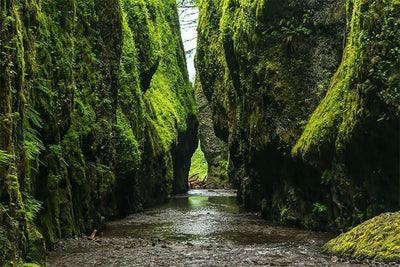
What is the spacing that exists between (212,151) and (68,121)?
39.5 metres

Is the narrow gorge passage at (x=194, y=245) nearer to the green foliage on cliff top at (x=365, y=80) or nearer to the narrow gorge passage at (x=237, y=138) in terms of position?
the narrow gorge passage at (x=237, y=138)

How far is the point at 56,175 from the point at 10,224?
17.6ft

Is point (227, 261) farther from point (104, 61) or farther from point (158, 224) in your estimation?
point (104, 61)

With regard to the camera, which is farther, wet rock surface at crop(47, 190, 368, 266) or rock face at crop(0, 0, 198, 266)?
wet rock surface at crop(47, 190, 368, 266)

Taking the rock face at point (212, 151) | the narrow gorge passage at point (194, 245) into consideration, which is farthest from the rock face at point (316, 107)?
the rock face at point (212, 151)

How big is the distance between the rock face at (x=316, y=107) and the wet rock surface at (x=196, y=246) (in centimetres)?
174

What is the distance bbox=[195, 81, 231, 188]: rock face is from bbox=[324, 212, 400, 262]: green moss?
37.2 meters

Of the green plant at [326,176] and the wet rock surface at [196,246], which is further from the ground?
the green plant at [326,176]

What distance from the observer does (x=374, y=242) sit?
776cm

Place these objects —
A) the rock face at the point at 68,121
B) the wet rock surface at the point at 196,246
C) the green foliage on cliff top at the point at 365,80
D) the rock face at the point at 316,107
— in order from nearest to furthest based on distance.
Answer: the rock face at the point at 68,121 → the wet rock surface at the point at 196,246 → the green foliage on cliff top at the point at 365,80 → the rock face at the point at 316,107

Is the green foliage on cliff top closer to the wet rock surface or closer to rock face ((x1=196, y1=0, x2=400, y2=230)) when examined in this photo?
rock face ((x1=196, y1=0, x2=400, y2=230))

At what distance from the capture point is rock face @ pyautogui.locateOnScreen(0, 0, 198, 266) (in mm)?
5473

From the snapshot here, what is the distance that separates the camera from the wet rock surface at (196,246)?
8016 millimetres

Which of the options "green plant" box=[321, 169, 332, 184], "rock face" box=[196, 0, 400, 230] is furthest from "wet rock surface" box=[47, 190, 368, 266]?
"rock face" box=[196, 0, 400, 230]
